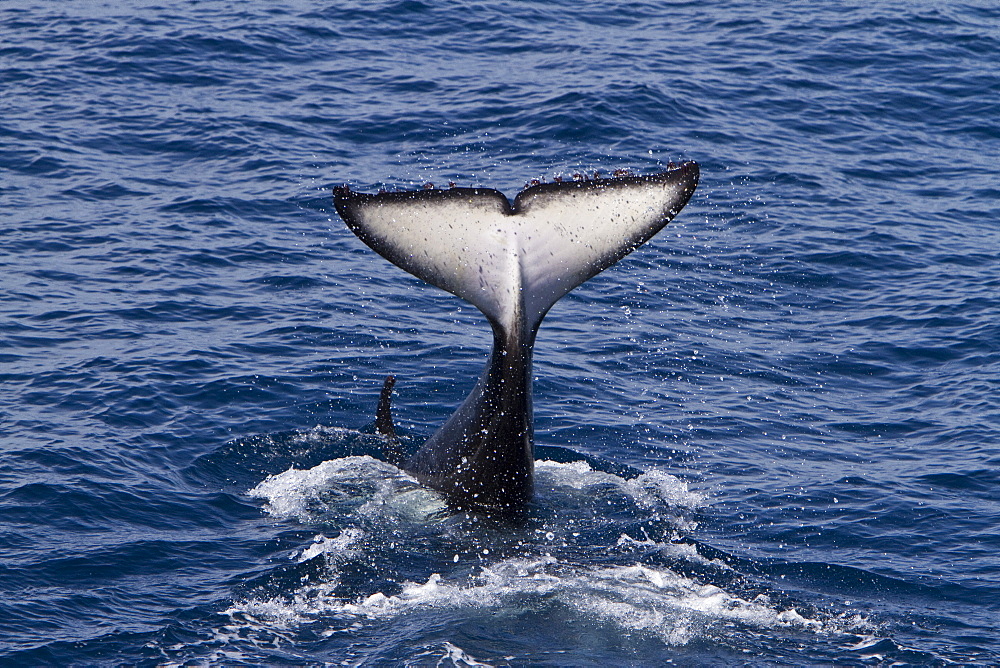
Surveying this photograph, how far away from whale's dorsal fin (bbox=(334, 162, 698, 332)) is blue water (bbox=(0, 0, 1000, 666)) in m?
2.61

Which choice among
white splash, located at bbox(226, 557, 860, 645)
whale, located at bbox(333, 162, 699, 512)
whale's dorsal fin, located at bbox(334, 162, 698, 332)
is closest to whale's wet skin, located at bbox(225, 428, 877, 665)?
white splash, located at bbox(226, 557, 860, 645)

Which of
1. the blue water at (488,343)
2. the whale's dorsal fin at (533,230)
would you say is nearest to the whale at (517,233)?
the whale's dorsal fin at (533,230)

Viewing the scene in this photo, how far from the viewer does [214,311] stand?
1920 centimetres

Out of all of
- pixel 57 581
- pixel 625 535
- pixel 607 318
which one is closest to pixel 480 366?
pixel 607 318

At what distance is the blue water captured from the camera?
38.2 feet

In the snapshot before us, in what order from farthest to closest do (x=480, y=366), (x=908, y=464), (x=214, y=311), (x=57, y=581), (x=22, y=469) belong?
(x=214, y=311) < (x=480, y=366) < (x=908, y=464) < (x=22, y=469) < (x=57, y=581)

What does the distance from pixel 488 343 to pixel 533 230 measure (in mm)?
7617

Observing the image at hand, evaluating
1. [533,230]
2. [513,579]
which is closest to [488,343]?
[513,579]

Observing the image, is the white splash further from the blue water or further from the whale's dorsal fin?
the whale's dorsal fin

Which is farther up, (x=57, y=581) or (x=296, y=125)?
(x=296, y=125)

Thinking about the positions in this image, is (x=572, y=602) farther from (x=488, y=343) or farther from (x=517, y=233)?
(x=488, y=343)

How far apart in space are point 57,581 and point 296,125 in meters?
15.7

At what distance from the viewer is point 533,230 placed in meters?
11.2

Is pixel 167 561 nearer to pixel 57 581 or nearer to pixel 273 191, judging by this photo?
pixel 57 581
